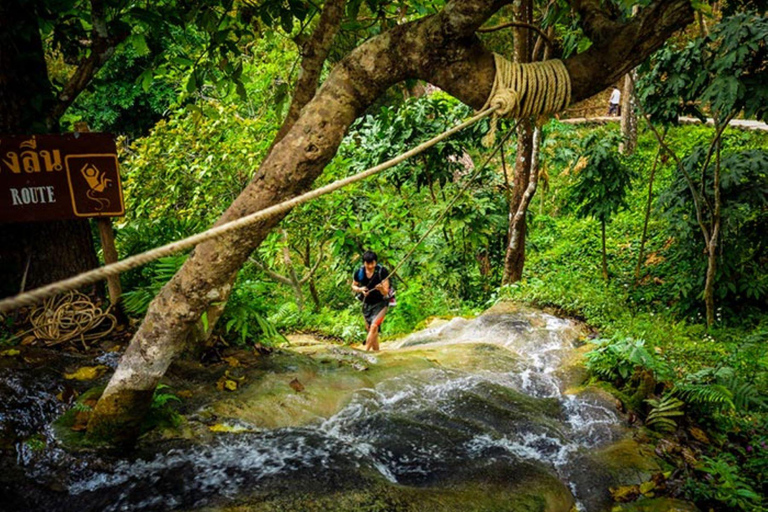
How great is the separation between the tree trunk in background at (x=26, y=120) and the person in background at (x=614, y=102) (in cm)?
1628

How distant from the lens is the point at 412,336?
22.6ft

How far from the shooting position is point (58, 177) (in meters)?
3.50

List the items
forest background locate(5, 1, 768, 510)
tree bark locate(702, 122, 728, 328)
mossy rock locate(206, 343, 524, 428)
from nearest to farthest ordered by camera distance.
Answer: mossy rock locate(206, 343, 524, 428) < forest background locate(5, 1, 768, 510) < tree bark locate(702, 122, 728, 328)

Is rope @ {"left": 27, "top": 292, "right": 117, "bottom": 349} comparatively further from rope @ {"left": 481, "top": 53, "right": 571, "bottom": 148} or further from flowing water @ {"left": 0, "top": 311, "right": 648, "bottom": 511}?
rope @ {"left": 481, "top": 53, "right": 571, "bottom": 148}

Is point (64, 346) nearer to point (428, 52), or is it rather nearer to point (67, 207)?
point (67, 207)

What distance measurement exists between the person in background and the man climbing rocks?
13.7m

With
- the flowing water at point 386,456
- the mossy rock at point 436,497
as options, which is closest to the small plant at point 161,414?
the flowing water at point 386,456

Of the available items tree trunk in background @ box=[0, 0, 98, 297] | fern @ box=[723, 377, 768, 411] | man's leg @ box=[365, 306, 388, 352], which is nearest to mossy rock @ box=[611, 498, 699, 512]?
fern @ box=[723, 377, 768, 411]

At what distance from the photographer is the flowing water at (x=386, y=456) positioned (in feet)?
8.29

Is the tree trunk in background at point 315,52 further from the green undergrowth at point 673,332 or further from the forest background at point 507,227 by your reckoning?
the green undergrowth at point 673,332

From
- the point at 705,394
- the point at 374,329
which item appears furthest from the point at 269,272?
the point at 705,394

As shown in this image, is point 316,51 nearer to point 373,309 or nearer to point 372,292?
point 372,292

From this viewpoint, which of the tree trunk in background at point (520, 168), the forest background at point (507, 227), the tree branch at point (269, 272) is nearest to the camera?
the forest background at point (507, 227)

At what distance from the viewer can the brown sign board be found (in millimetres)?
3418
